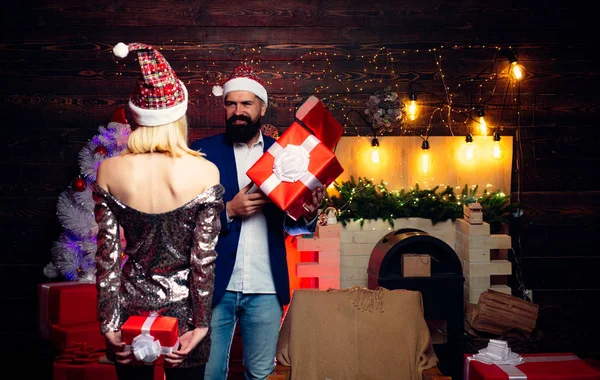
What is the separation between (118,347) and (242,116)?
1.27 metres

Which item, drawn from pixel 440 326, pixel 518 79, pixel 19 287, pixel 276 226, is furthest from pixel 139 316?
pixel 518 79

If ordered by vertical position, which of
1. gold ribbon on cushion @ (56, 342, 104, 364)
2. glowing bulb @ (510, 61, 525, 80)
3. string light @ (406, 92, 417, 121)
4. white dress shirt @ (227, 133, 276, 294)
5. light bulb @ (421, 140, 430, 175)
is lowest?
gold ribbon on cushion @ (56, 342, 104, 364)

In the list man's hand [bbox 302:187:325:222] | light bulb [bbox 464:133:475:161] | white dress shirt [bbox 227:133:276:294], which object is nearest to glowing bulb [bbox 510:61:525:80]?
light bulb [bbox 464:133:475:161]

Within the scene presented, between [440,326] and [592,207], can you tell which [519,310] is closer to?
[440,326]

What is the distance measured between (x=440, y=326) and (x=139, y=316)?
9.16 ft

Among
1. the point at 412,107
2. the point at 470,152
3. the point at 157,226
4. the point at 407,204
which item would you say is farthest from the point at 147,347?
the point at 470,152

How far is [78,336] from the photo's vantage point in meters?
3.74

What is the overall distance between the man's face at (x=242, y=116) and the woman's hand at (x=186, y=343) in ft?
3.59

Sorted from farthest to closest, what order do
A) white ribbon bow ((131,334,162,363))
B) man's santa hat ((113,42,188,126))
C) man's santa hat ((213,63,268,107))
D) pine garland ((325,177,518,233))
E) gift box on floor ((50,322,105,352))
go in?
1. pine garland ((325,177,518,233))
2. gift box on floor ((50,322,105,352))
3. man's santa hat ((213,63,268,107))
4. man's santa hat ((113,42,188,126))
5. white ribbon bow ((131,334,162,363))

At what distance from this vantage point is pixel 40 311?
13.6 ft

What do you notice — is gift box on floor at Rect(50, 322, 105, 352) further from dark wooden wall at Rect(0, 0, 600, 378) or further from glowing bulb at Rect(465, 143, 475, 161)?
glowing bulb at Rect(465, 143, 475, 161)

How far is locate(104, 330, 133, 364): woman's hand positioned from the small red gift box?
0.10 feet

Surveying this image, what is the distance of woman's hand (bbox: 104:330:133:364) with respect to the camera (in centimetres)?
200

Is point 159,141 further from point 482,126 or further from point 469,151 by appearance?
point 482,126
